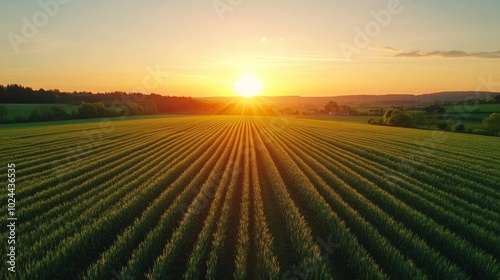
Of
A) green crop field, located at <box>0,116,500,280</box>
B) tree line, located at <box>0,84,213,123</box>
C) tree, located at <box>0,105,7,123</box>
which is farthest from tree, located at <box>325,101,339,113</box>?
green crop field, located at <box>0,116,500,280</box>

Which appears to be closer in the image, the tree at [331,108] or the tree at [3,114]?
the tree at [3,114]

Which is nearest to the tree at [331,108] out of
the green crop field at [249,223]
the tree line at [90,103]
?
the tree line at [90,103]

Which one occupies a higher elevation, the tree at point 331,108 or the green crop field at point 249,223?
the tree at point 331,108

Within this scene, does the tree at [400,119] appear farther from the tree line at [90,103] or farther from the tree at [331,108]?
the tree line at [90,103]

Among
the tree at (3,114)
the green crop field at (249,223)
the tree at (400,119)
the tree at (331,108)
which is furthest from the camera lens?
the tree at (331,108)

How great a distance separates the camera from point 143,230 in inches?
341

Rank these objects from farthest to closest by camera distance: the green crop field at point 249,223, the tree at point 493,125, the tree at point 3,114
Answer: the tree at point 3,114
the tree at point 493,125
the green crop field at point 249,223

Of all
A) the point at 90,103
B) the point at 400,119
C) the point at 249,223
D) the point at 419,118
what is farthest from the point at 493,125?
the point at 90,103

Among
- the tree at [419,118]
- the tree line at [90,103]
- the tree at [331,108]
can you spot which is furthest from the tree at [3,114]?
the tree at [331,108]

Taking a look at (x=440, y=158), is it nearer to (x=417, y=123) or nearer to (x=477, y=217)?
(x=477, y=217)

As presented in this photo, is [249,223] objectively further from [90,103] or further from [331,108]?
[331,108]

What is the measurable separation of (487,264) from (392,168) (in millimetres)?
12198

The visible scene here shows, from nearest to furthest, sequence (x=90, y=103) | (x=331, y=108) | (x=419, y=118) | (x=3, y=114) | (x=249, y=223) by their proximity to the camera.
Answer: (x=249, y=223) → (x=3, y=114) → (x=419, y=118) → (x=90, y=103) → (x=331, y=108)

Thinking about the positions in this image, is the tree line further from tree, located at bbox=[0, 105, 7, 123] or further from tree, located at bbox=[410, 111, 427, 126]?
tree, located at bbox=[410, 111, 427, 126]
